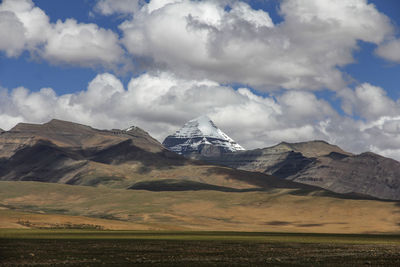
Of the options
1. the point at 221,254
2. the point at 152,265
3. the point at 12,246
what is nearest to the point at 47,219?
the point at 12,246

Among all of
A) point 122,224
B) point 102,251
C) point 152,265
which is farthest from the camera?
point 122,224

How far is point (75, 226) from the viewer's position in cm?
14512

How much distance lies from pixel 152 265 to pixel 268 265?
35.6 feet

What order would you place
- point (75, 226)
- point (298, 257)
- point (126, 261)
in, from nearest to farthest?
1. point (126, 261)
2. point (298, 257)
3. point (75, 226)

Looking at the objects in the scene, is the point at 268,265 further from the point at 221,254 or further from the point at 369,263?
the point at 221,254

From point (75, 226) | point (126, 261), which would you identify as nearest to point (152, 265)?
point (126, 261)

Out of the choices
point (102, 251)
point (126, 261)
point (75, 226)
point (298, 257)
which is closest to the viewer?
point (126, 261)

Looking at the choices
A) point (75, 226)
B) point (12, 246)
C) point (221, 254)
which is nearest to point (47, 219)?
point (75, 226)

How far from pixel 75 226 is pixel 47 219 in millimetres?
10152

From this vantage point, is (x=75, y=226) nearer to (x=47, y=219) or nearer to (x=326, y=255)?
(x=47, y=219)

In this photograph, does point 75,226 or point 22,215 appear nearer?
point 75,226

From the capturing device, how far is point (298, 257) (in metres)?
66.6

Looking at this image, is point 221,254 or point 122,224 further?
point 122,224

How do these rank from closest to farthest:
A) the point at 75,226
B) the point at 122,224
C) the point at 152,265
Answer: the point at 152,265 < the point at 75,226 < the point at 122,224
